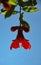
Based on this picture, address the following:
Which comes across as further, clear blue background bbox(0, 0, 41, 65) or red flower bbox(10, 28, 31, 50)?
clear blue background bbox(0, 0, 41, 65)

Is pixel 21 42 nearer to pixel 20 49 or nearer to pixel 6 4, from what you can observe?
pixel 6 4

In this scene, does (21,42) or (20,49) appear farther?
(20,49)

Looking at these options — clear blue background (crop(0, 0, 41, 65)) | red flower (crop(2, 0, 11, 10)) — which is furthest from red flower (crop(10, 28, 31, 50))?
clear blue background (crop(0, 0, 41, 65))

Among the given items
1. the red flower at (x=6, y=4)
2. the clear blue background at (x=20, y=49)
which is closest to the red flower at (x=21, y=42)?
the red flower at (x=6, y=4)

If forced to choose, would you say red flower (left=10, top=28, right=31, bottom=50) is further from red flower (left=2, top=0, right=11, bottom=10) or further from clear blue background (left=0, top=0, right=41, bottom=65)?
clear blue background (left=0, top=0, right=41, bottom=65)

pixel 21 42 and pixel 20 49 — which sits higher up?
pixel 21 42

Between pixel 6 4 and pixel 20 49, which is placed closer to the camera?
pixel 6 4

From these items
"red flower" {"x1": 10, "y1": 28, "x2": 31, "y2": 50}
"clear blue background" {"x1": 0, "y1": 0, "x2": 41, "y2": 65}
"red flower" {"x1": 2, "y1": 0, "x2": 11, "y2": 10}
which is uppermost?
"red flower" {"x1": 2, "y1": 0, "x2": 11, "y2": 10}

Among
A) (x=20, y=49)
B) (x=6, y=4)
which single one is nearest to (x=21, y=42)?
(x=6, y=4)

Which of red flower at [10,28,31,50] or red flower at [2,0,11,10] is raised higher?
red flower at [2,0,11,10]
